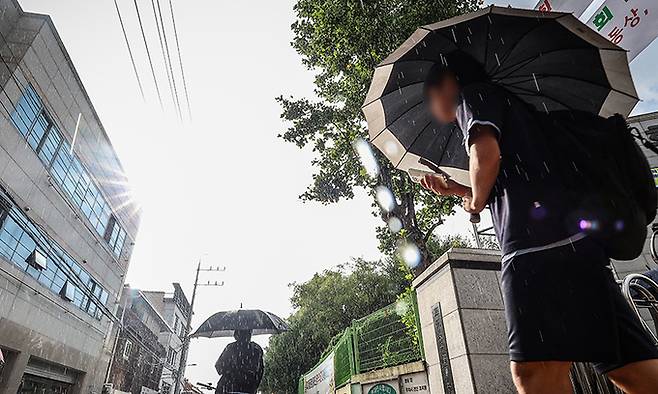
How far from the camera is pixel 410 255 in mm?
7598

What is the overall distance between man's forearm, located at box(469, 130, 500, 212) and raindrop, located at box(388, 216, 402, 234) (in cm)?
738

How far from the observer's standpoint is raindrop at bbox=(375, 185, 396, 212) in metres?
8.43

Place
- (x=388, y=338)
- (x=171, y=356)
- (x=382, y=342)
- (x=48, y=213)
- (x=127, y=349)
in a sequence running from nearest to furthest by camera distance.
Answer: (x=388, y=338)
(x=382, y=342)
(x=48, y=213)
(x=127, y=349)
(x=171, y=356)

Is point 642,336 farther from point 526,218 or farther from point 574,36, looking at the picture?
point 574,36

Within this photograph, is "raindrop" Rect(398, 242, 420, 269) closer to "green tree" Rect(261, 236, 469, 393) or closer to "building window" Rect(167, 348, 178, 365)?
"green tree" Rect(261, 236, 469, 393)

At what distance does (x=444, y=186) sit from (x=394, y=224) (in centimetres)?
722

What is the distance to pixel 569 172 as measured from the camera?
1.10m

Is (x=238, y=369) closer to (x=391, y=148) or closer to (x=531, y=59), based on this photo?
(x=391, y=148)

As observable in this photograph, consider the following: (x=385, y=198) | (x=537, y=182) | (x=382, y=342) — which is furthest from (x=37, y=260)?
(x=537, y=182)

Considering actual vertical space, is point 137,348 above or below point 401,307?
above

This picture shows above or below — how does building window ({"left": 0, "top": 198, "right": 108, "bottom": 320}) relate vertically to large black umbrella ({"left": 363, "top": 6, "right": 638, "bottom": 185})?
above

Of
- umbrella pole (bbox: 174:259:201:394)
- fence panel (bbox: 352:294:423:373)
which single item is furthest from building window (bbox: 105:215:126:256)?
fence panel (bbox: 352:294:423:373)

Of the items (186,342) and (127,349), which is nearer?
(186,342)

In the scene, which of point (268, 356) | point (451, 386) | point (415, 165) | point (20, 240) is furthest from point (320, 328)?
point (415, 165)
